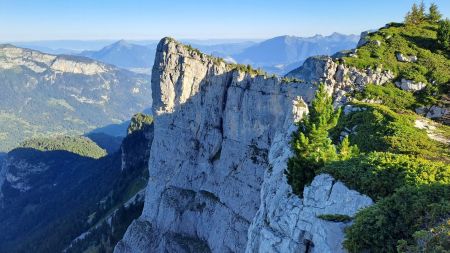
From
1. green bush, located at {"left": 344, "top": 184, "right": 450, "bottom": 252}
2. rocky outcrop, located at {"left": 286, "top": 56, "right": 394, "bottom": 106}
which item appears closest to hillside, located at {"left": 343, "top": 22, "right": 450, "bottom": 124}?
rocky outcrop, located at {"left": 286, "top": 56, "right": 394, "bottom": 106}

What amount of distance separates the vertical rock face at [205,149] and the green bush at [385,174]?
123 ft

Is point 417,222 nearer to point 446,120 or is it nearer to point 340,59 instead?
point 446,120

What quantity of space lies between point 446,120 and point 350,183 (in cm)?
3807

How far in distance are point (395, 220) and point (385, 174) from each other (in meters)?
5.59

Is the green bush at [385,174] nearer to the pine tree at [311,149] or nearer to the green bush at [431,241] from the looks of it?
the pine tree at [311,149]

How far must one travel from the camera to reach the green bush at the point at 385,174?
26.0 metres

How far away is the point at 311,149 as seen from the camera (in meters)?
35.3

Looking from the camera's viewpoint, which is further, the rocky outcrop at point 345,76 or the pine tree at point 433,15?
the pine tree at point 433,15

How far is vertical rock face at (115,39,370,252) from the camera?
3022 inches

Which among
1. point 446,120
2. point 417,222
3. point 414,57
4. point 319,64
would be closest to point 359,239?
point 417,222

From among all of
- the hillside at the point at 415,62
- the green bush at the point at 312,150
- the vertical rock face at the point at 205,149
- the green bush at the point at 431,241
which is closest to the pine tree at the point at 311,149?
the green bush at the point at 312,150

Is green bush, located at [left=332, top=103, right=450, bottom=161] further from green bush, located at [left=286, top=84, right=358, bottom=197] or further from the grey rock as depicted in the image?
the grey rock

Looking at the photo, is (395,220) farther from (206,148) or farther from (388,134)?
(206,148)

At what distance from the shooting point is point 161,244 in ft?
300
